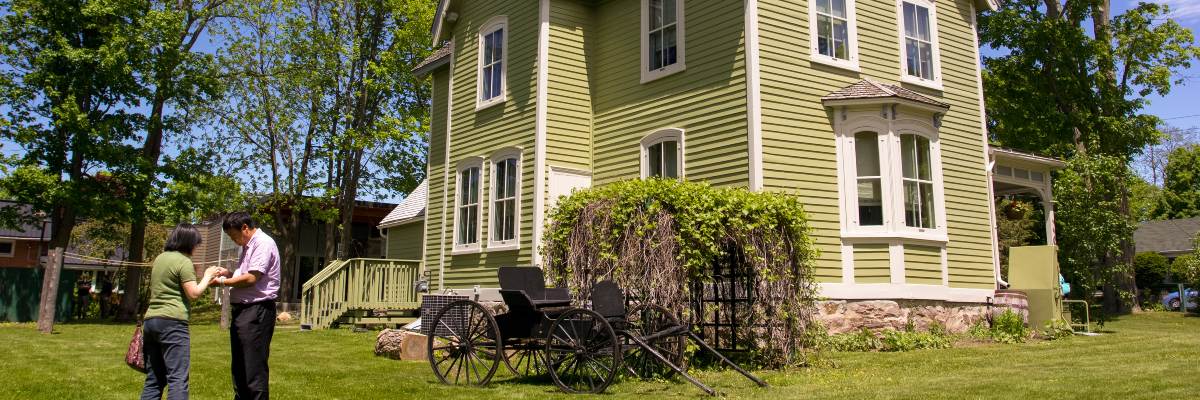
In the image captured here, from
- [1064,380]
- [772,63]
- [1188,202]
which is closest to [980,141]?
[772,63]

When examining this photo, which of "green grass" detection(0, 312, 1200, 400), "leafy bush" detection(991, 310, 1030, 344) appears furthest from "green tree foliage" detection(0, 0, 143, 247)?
"leafy bush" detection(991, 310, 1030, 344)

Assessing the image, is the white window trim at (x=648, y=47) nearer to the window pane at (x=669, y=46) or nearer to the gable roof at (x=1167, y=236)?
the window pane at (x=669, y=46)

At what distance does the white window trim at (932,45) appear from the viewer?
14.3 meters

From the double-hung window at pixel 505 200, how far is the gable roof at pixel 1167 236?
111ft

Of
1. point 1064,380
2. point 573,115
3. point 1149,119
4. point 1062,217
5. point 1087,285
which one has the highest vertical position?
point 1149,119

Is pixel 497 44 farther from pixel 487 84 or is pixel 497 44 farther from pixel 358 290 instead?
pixel 358 290

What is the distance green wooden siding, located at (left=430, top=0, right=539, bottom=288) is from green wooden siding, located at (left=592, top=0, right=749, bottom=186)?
1.27 m

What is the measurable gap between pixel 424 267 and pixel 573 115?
210 inches

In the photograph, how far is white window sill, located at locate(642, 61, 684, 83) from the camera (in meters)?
13.9

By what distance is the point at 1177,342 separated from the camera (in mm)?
12156

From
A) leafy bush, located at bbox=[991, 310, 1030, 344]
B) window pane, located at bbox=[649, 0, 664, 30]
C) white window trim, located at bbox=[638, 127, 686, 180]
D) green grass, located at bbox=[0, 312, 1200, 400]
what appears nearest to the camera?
green grass, located at bbox=[0, 312, 1200, 400]

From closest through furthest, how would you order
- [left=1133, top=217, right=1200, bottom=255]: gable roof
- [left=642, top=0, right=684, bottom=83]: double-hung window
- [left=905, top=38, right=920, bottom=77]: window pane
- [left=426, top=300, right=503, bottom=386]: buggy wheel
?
1. [left=426, top=300, right=503, bottom=386]: buggy wheel
2. [left=642, top=0, right=684, bottom=83]: double-hung window
3. [left=905, top=38, right=920, bottom=77]: window pane
4. [left=1133, top=217, right=1200, bottom=255]: gable roof

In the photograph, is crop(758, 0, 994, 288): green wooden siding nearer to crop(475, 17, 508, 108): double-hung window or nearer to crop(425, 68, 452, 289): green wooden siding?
crop(475, 17, 508, 108): double-hung window

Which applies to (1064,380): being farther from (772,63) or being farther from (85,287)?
(85,287)
